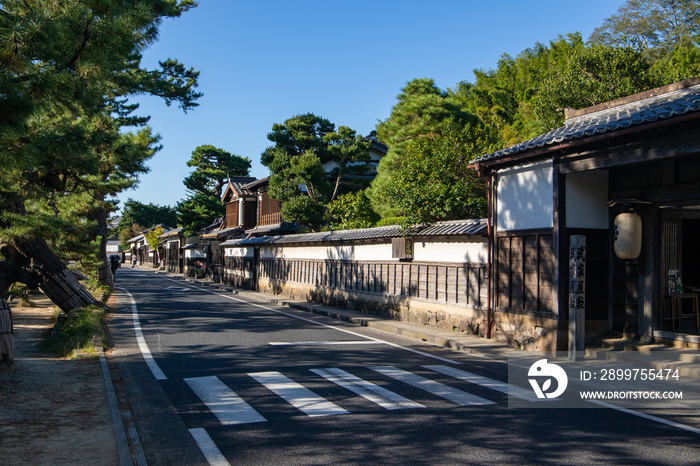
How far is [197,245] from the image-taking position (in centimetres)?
5484

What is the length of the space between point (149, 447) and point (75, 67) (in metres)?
5.96

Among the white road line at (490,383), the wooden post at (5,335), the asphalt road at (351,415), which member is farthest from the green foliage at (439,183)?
the wooden post at (5,335)

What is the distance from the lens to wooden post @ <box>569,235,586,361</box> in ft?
34.6

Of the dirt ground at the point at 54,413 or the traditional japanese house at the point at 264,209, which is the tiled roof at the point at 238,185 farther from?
the dirt ground at the point at 54,413

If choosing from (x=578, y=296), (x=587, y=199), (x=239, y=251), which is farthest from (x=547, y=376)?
(x=239, y=251)

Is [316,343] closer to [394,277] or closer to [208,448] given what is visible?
[394,277]

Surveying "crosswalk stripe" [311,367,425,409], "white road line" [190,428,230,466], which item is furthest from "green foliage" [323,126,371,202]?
"white road line" [190,428,230,466]

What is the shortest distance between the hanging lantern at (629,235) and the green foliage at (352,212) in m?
15.8

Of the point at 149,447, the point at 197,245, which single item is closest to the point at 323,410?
the point at 149,447

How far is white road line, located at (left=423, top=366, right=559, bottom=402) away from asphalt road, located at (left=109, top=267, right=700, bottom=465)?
78mm

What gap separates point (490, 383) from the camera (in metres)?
8.71

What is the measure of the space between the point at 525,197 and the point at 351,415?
303 inches

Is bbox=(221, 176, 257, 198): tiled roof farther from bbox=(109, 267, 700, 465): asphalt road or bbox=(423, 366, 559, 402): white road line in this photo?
bbox=(423, 366, 559, 402): white road line

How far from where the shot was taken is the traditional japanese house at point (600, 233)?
34.1 ft
